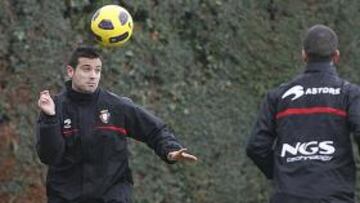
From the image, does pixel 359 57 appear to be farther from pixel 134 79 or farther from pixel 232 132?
pixel 134 79

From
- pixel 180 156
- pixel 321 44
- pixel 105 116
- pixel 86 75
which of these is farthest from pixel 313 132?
pixel 86 75

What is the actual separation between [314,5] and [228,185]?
2.65m

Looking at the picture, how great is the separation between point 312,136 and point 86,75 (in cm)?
173

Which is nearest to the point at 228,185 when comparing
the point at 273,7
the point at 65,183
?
the point at 273,7

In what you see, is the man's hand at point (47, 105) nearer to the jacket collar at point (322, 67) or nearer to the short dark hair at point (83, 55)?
the short dark hair at point (83, 55)

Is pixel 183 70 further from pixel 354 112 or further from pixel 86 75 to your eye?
pixel 354 112

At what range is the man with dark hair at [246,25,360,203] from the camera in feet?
21.3

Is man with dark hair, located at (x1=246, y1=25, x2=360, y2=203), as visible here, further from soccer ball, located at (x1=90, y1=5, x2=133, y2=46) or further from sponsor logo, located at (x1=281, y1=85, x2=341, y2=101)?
soccer ball, located at (x1=90, y1=5, x2=133, y2=46)

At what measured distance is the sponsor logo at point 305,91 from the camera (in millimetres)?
6551

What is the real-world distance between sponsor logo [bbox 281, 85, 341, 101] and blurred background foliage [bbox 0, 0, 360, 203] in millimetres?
3951

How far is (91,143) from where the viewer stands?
23.8ft

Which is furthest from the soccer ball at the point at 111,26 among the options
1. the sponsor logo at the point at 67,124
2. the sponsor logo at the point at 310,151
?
the sponsor logo at the point at 310,151

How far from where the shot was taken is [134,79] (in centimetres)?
1102

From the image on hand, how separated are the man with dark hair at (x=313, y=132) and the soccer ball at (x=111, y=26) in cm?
188
